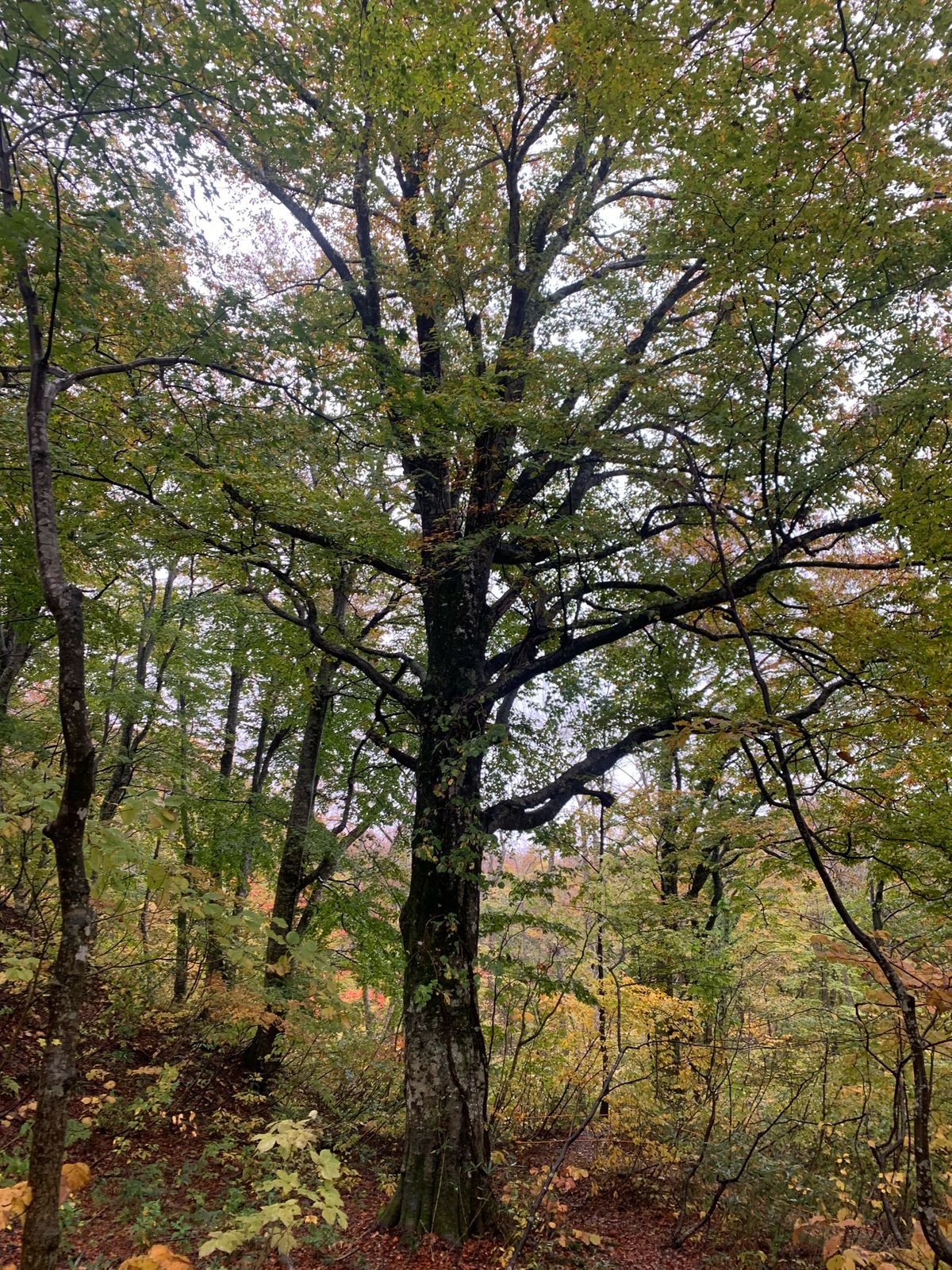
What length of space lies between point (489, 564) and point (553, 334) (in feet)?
9.13

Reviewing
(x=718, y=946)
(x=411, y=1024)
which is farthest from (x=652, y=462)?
(x=718, y=946)

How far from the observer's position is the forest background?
299 centimetres

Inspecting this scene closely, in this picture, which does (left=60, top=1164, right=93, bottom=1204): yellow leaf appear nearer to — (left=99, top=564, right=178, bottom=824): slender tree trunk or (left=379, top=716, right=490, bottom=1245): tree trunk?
(left=379, top=716, right=490, bottom=1245): tree trunk

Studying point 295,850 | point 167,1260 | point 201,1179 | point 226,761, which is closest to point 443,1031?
point 201,1179

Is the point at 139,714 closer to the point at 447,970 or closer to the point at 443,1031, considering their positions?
the point at 447,970

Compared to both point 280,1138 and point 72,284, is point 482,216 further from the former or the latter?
point 280,1138

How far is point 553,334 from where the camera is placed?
22.9ft

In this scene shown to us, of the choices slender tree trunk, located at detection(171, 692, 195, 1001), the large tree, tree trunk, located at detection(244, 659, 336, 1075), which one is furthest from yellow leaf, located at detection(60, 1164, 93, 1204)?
slender tree trunk, located at detection(171, 692, 195, 1001)

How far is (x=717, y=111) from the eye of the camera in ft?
15.5

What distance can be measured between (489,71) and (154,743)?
10099 millimetres

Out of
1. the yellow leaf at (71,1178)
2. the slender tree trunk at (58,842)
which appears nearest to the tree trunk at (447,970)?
the yellow leaf at (71,1178)

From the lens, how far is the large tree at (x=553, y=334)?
4.25 metres

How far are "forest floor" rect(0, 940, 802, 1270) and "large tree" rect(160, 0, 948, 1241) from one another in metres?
0.76

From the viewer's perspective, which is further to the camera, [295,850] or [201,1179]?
[295,850]
